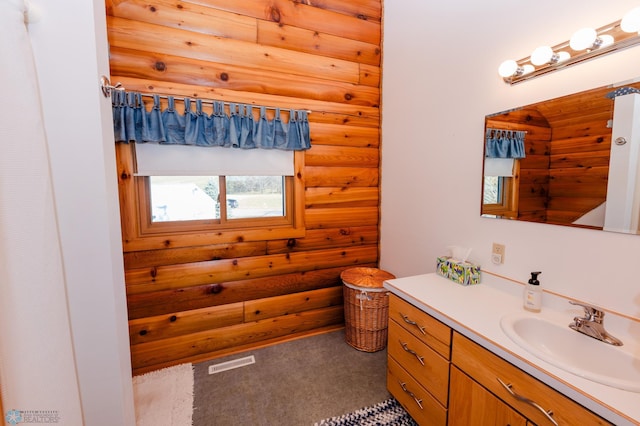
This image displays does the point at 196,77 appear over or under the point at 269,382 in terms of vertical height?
over

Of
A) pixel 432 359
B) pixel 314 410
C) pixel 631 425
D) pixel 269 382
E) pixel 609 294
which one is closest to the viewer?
pixel 631 425

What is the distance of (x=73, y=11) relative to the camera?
1036 millimetres

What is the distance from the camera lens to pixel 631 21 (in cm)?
105

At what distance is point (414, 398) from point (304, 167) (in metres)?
1.81

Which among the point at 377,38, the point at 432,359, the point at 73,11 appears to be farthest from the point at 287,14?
the point at 432,359

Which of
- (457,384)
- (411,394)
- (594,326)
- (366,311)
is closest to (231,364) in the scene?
(366,311)

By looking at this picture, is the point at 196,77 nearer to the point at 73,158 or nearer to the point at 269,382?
the point at 73,158

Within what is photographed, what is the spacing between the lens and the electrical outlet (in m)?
1.62

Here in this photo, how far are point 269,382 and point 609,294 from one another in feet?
6.46

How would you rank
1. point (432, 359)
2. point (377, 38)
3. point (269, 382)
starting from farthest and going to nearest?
1. point (377, 38)
2. point (269, 382)
3. point (432, 359)

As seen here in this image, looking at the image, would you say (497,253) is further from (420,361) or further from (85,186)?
(85,186)

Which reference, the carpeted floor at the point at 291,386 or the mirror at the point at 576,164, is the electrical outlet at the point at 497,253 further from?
the carpeted floor at the point at 291,386

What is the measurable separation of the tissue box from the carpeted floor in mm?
895

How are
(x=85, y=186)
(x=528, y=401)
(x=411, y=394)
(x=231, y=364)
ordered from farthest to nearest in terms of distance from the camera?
(x=231, y=364) → (x=411, y=394) → (x=85, y=186) → (x=528, y=401)
